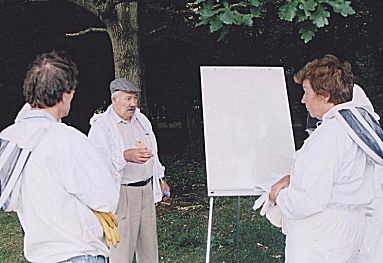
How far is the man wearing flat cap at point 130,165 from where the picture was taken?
4410 mm

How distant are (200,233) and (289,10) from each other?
4.86m

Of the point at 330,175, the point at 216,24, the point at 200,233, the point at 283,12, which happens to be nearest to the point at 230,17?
the point at 216,24

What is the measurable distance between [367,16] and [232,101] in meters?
7.99

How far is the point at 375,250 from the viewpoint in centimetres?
351

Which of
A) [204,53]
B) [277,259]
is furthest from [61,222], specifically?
[204,53]

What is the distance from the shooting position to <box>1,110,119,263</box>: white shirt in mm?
2658

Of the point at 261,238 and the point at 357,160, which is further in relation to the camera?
the point at 261,238

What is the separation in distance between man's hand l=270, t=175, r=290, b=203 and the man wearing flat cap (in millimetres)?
1159

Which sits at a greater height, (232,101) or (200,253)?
(232,101)

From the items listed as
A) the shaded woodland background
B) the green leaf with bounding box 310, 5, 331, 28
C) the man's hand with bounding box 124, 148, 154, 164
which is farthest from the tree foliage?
the shaded woodland background

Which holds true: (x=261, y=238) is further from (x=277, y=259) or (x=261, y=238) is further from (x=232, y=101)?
(x=232, y=101)

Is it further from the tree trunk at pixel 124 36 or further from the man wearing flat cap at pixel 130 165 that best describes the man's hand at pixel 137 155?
the tree trunk at pixel 124 36

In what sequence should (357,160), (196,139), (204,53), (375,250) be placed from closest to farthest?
(357,160), (375,250), (204,53), (196,139)

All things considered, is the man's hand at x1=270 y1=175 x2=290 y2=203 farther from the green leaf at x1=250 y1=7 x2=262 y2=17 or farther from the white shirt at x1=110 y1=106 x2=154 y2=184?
the white shirt at x1=110 y1=106 x2=154 y2=184
